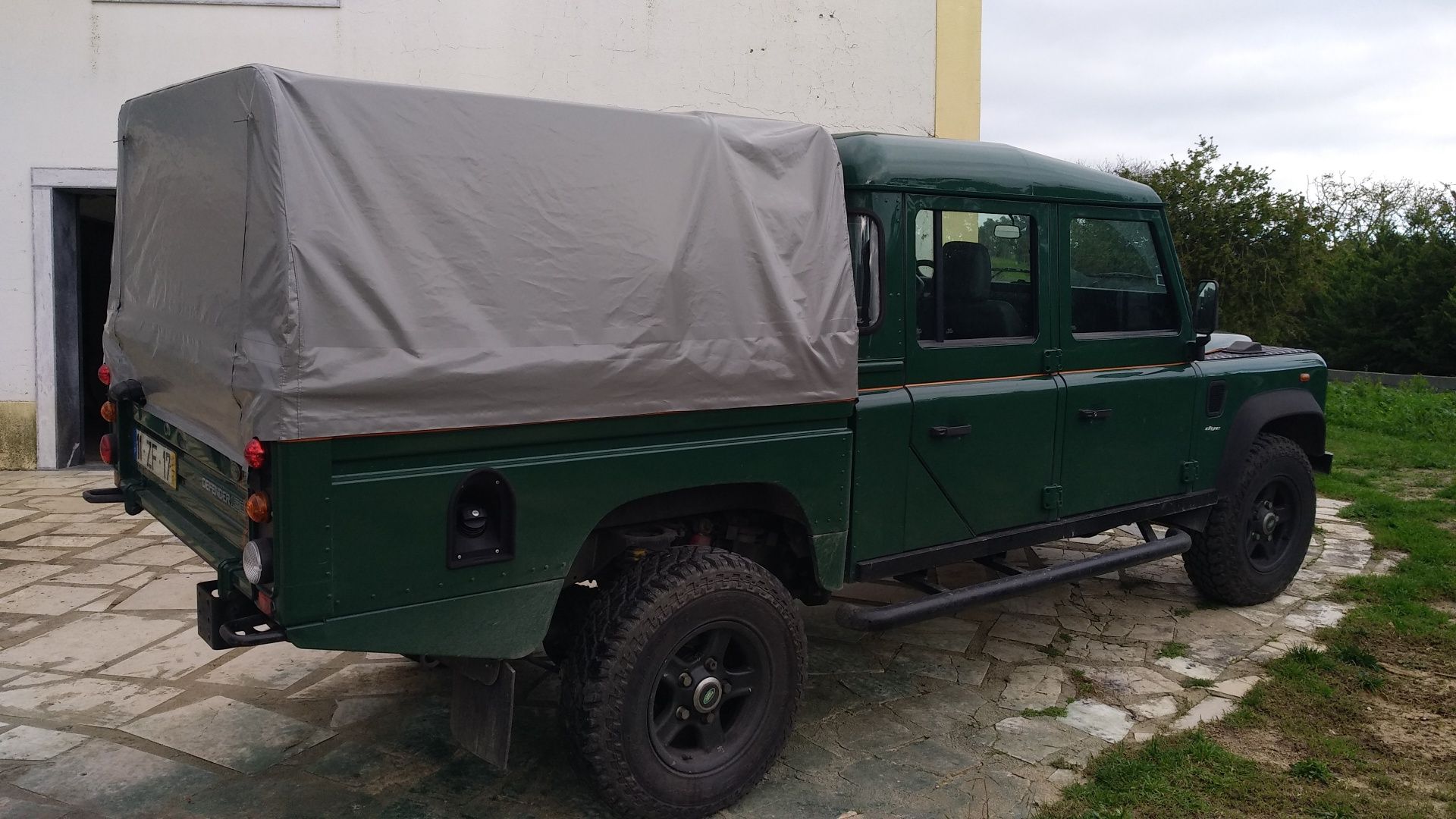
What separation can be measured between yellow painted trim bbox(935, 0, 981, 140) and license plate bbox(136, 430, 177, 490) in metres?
7.17

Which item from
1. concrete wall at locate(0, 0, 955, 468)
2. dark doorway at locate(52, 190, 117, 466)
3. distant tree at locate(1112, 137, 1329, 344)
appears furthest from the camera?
distant tree at locate(1112, 137, 1329, 344)

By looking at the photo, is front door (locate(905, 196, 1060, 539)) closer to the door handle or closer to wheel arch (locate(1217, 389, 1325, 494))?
the door handle

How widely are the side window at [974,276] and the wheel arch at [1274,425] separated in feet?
5.41

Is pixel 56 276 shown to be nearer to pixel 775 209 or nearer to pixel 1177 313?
pixel 775 209

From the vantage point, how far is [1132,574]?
6.48m

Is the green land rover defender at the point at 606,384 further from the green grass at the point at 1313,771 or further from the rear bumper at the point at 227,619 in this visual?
the green grass at the point at 1313,771

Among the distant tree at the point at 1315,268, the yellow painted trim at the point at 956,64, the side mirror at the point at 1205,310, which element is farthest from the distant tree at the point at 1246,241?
the side mirror at the point at 1205,310

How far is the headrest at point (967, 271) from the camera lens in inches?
164

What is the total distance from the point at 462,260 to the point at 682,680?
150 centimetres

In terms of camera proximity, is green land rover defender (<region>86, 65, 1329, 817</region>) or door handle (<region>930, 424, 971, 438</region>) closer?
green land rover defender (<region>86, 65, 1329, 817</region>)

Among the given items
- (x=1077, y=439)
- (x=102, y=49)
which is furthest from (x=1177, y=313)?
(x=102, y=49)

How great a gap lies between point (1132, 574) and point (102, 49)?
898 cm

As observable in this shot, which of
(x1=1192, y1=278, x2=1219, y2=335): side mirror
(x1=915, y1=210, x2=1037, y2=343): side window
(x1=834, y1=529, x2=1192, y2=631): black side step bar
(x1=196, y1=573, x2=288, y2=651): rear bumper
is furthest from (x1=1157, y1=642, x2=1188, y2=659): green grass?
(x1=196, y1=573, x2=288, y2=651): rear bumper

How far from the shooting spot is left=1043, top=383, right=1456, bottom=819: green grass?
3.62m
